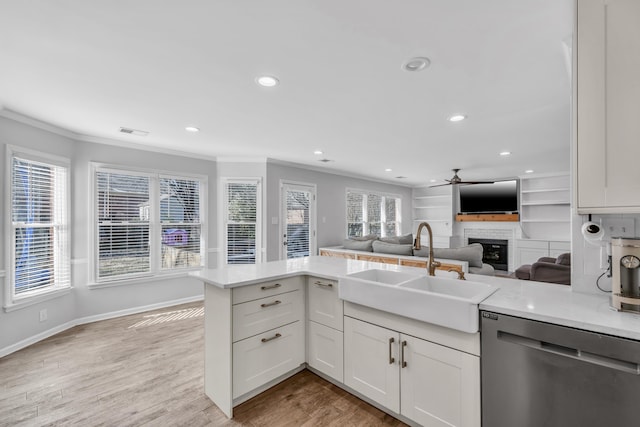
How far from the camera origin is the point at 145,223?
4.20 meters

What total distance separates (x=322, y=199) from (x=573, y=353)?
506cm

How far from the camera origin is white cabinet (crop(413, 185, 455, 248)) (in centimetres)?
838

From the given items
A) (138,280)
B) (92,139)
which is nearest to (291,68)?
(92,139)

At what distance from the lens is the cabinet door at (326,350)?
86.4 inches

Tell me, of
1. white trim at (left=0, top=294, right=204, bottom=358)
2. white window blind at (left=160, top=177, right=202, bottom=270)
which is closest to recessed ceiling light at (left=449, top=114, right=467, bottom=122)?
white window blind at (left=160, top=177, right=202, bottom=270)

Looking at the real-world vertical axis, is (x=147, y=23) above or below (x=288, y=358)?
above

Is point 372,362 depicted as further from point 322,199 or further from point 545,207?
point 545,207

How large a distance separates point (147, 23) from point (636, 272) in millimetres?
2784

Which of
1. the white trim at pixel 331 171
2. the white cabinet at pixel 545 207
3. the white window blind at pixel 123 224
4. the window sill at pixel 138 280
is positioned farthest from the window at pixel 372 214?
the white window blind at pixel 123 224

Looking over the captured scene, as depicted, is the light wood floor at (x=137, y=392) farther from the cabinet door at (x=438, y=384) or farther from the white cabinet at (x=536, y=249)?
the white cabinet at (x=536, y=249)

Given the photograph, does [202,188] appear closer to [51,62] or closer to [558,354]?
[51,62]

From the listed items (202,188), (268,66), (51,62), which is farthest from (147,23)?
(202,188)

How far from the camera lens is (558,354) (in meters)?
1.29

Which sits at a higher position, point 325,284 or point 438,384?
point 325,284
